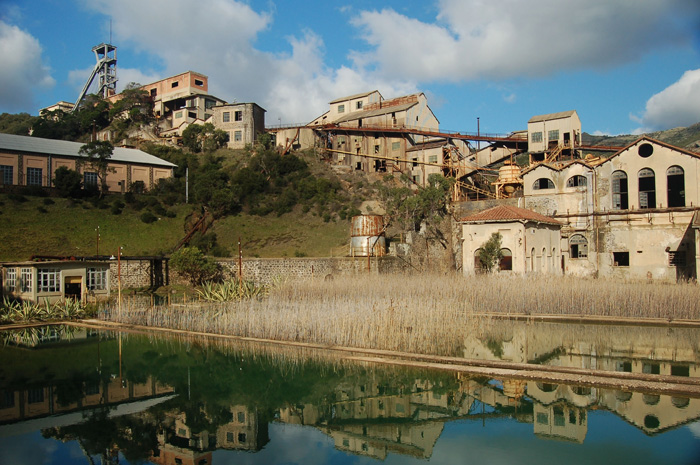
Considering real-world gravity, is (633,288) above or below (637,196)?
below

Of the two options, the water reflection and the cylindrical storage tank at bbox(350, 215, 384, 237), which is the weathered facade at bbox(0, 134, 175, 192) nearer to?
the cylindrical storage tank at bbox(350, 215, 384, 237)

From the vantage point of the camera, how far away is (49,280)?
70.4ft

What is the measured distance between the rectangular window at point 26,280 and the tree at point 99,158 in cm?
2000

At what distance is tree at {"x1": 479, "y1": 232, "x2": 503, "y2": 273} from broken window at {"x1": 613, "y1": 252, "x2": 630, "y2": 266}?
6.49 metres

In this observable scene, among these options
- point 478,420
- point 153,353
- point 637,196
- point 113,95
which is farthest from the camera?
point 113,95

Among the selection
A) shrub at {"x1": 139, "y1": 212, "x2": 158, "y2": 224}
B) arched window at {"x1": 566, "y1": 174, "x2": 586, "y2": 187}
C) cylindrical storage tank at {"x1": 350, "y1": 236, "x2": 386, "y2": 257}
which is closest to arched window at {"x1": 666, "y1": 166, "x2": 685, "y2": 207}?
arched window at {"x1": 566, "y1": 174, "x2": 586, "y2": 187}

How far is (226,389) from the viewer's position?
11156 millimetres

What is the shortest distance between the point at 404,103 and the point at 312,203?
14.7 metres

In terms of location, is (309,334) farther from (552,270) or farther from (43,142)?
(43,142)

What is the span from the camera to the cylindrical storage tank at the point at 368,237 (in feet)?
93.5

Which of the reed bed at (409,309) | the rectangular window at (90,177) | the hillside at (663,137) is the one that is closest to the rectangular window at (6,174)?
the rectangular window at (90,177)

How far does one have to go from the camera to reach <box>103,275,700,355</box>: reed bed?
1407cm

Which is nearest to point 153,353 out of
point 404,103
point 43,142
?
point 43,142

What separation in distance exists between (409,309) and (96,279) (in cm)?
1502
